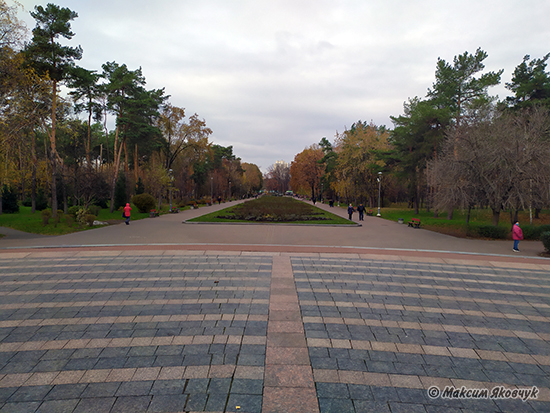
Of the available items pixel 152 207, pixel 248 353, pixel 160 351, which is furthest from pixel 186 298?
pixel 152 207

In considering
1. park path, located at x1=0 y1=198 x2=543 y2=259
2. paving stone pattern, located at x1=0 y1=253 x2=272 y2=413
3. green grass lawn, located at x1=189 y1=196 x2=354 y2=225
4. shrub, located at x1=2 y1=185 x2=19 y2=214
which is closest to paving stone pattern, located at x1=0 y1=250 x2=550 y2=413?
paving stone pattern, located at x1=0 y1=253 x2=272 y2=413

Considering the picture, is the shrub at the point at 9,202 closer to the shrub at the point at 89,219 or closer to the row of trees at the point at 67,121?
the row of trees at the point at 67,121

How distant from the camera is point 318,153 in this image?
243ft

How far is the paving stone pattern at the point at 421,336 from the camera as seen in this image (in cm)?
390

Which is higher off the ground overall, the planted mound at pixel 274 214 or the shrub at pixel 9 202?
the shrub at pixel 9 202

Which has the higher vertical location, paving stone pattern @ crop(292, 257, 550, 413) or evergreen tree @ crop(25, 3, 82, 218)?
evergreen tree @ crop(25, 3, 82, 218)

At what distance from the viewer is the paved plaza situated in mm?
3834

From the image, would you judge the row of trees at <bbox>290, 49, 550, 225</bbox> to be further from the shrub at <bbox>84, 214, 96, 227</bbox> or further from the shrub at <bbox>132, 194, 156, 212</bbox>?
the shrub at <bbox>132, 194, 156, 212</bbox>

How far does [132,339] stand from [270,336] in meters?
2.39

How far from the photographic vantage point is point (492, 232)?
58.2 feet

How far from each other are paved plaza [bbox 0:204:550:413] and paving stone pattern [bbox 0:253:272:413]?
25 millimetres

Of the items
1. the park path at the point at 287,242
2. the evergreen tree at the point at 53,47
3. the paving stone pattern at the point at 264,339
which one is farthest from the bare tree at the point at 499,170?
the evergreen tree at the point at 53,47

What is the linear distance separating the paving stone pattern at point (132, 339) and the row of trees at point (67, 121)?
1260cm

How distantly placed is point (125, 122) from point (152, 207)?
1026 centimetres
